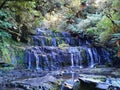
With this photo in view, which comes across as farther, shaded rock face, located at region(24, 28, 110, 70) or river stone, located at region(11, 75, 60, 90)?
shaded rock face, located at region(24, 28, 110, 70)

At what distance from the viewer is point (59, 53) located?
58.7 ft

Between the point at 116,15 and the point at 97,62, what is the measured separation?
15.9ft

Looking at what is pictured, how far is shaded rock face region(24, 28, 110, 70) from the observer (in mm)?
16422

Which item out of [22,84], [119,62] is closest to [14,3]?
[22,84]

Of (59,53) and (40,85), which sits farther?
(59,53)

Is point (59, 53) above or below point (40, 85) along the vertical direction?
above

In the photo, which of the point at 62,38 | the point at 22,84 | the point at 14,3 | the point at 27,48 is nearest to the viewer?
the point at 14,3

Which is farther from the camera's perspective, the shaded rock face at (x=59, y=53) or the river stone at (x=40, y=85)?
the shaded rock face at (x=59, y=53)

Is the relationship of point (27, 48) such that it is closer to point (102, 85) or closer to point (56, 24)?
point (102, 85)

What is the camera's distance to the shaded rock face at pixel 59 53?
1642cm

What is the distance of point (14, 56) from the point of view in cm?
1583

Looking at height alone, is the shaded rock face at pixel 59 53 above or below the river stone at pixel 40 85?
above

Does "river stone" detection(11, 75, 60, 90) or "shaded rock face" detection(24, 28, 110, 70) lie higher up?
"shaded rock face" detection(24, 28, 110, 70)

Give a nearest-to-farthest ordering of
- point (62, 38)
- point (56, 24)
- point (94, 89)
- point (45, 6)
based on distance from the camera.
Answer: point (94, 89)
point (45, 6)
point (62, 38)
point (56, 24)
